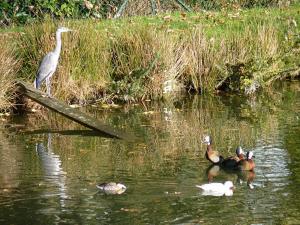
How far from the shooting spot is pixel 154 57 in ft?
55.2

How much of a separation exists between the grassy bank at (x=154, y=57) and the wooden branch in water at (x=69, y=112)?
2.78 ft

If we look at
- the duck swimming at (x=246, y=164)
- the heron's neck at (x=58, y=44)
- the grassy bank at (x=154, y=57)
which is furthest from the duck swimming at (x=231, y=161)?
the grassy bank at (x=154, y=57)

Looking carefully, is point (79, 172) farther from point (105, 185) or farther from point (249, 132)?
point (249, 132)

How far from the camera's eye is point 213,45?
17984mm

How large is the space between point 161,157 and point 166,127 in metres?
2.29

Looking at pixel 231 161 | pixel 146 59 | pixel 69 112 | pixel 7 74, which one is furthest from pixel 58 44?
pixel 231 161

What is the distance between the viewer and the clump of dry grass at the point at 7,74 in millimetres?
15352

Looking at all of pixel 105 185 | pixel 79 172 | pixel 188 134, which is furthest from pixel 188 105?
pixel 105 185

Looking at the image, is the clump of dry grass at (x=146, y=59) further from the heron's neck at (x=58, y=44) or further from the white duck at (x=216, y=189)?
the white duck at (x=216, y=189)

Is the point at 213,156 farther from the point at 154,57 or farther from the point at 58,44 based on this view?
the point at 154,57

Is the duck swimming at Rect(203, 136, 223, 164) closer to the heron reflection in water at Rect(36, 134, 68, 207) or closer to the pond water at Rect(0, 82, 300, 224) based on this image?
the pond water at Rect(0, 82, 300, 224)

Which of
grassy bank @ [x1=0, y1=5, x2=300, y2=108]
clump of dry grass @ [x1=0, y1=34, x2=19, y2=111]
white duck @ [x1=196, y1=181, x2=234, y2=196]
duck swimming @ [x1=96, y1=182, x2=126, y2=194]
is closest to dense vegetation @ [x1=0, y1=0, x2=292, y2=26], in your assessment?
grassy bank @ [x1=0, y1=5, x2=300, y2=108]

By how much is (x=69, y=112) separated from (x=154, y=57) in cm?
286

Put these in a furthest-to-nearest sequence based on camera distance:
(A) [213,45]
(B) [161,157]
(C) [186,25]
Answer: (C) [186,25] → (A) [213,45] → (B) [161,157]
